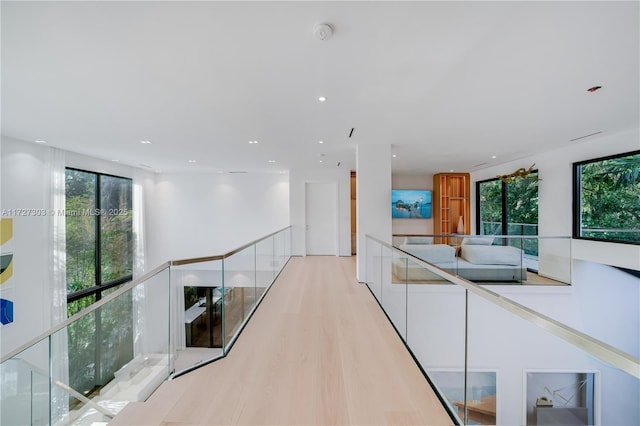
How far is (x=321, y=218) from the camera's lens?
8664mm

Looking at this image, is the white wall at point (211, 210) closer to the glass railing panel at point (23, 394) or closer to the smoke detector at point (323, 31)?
the glass railing panel at point (23, 394)

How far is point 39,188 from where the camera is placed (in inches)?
216

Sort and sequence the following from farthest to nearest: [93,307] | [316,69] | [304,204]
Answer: [304,204], [316,69], [93,307]

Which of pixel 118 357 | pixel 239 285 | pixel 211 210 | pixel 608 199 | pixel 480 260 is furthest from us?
pixel 211 210

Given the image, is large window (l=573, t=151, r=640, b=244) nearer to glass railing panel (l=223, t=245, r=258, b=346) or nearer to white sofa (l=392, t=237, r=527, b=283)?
white sofa (l=392, t=237, r=527, b=283)

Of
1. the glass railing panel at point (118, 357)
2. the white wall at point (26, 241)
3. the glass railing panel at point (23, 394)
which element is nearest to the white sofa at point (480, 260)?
the glass railing panel at point (118, 357)

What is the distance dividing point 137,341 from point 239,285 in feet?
7.62

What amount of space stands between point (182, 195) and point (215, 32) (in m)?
8.97

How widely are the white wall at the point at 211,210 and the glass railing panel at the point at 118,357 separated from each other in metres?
5.43

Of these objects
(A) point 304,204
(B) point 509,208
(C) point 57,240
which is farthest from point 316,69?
(B) point 509,208

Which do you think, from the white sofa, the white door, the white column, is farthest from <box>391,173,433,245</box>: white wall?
the white column

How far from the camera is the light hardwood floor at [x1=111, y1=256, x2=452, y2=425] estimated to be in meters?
1.93

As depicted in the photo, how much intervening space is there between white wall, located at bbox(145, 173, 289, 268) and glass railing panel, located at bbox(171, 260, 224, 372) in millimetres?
4618

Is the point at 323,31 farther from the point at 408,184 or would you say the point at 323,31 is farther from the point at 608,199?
the point at 408,184
